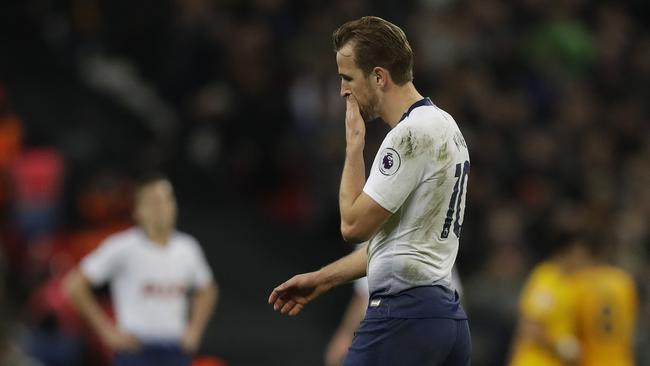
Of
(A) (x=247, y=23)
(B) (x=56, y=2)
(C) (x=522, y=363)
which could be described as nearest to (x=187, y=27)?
(A) (x=247, y=23)

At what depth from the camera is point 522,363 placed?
8.94 meters

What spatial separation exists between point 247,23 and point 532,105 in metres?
3.17

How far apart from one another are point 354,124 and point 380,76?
0.22 meters

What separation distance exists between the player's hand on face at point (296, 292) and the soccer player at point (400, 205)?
1 cm

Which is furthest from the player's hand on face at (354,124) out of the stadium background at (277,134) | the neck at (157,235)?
the stadium background at (277,134)

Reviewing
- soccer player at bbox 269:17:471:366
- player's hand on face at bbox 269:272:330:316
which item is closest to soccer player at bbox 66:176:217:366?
player's hand on face at bbox 269:272:330:316

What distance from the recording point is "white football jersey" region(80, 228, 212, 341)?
872 centimetres

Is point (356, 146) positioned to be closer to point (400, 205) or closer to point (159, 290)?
point (400, 205)

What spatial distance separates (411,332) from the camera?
5.27 metres

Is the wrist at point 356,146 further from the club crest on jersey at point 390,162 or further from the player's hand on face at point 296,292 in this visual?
the player's hand on face at point 296,292

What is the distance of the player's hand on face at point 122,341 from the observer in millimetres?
8641

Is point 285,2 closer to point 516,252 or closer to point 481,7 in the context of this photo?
point 481,7

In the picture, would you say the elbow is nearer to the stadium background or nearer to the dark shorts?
the dark shorts

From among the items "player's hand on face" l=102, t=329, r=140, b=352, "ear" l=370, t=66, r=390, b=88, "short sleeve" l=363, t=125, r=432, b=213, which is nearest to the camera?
"short sleeve" l=363, t=125, r=432, b=213
